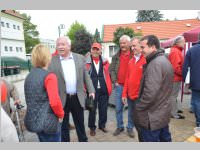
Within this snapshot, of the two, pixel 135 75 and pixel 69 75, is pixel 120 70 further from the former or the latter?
pixel 69 75

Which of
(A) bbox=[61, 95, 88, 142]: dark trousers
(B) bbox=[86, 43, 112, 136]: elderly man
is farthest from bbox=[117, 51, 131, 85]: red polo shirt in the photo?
(A) bbox=[61, 95, 88, 142]: dark trousers

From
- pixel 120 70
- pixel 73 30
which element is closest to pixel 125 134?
pixel 120 70

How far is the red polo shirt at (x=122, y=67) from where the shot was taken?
4.53 metres

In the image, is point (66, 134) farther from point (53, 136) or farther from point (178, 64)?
point (178, 64)

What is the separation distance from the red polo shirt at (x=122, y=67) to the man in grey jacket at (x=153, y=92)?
5.30ft

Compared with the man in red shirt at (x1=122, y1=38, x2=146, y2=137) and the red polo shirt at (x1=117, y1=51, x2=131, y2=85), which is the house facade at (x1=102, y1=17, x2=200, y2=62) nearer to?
the red polo shirt at (x1=117, y1=51, x2=131, y2=85)

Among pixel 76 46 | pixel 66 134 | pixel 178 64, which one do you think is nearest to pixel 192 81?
pixel 178 64

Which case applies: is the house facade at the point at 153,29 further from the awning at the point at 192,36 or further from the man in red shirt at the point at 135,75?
the man in red shirt at the point at 135,75

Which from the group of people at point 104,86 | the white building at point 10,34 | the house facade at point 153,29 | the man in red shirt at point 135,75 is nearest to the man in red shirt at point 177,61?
the group of people at point 104,86

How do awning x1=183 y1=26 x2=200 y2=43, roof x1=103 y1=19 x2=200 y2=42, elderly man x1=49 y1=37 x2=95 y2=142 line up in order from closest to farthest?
elderly man x1=49 y1=37 x2=95 y2=142
awning x1=183 y1=26 x2=200 y2=43
roof x1=103 y1=19 x2=200 y2=42

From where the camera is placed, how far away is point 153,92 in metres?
2.68

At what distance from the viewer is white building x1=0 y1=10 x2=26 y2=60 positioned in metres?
3.90

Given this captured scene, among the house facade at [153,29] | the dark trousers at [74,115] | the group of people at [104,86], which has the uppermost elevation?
the house facade at [153,29]

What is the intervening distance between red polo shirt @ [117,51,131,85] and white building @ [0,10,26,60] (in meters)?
1.91
